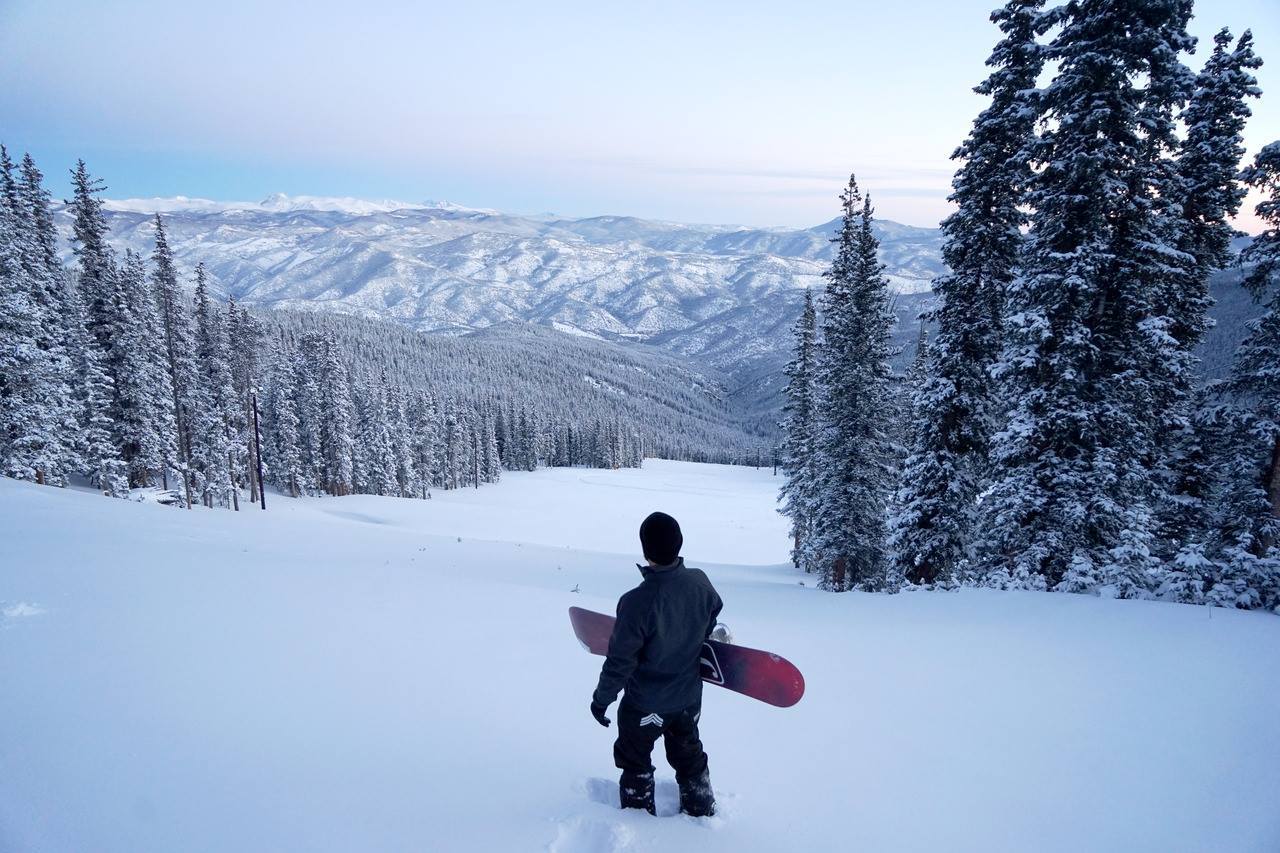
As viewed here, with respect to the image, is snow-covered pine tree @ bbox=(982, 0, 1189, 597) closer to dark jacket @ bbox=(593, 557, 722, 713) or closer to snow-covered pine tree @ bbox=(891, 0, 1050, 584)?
snow-covered pine tree @ bbox=(891, 0, 1050, 584)

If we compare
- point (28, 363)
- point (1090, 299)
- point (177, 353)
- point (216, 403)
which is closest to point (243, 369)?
point (216, 403)

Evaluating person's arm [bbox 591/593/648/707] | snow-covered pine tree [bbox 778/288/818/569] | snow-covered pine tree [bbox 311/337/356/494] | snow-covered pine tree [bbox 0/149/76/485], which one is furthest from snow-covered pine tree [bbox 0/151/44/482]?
snow-covered pine tree [bbox 778/288/818/569]

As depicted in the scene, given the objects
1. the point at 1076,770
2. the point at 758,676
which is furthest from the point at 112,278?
the point at 1076,770

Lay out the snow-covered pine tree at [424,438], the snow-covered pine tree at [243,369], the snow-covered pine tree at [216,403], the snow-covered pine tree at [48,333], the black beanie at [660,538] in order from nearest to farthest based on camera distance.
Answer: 1. the black beanie at [660,538]
2. the snow-covered pine tree at [48,333]
3. the snow-covered pine tree at [216,403]
4. the snow-covered pine tree at [243,369]
5. the snow-covered pine tree at [424,438]

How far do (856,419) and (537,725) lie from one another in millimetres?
17215

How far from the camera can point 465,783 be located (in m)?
4.34

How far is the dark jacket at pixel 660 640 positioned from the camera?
3.87 m

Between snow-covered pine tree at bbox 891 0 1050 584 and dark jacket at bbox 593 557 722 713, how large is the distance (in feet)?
42.7

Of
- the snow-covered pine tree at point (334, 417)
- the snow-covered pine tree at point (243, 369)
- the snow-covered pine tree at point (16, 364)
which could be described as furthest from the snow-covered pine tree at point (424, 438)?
the snow-covered pine tree at point (16, 364)

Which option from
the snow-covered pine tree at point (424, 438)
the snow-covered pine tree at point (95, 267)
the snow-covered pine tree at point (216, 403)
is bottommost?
the snow-covered pine tree at point (424, 438)

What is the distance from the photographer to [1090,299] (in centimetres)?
1214

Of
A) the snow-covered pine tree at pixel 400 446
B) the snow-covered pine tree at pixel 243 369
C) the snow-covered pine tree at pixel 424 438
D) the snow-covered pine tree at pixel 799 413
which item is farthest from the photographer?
the snow-covered pine tree at pixel 424 438

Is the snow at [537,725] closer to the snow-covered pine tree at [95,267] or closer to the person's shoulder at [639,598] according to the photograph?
the person's shoulder at [639,598]

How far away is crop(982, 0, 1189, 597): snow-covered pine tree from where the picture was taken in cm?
1143
